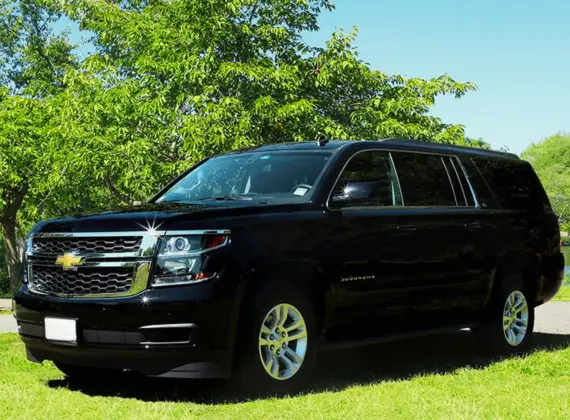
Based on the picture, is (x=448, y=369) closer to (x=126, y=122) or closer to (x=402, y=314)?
(x=402, y=314)

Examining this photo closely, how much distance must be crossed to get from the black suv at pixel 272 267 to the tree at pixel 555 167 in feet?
327

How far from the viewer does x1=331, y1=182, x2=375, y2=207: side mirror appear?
23.7 feet

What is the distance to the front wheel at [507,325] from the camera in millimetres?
9031

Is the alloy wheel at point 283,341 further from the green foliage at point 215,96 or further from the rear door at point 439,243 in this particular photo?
the green foliage at point 215,96

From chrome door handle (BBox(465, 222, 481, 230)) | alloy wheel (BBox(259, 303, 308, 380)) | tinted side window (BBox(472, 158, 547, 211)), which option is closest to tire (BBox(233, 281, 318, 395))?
alloy wheel (BBox(259, 303, 308, 380))

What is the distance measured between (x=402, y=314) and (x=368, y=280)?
57 centimetres

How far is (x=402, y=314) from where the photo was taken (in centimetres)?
765

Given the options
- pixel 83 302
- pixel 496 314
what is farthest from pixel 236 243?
pixel 496 314

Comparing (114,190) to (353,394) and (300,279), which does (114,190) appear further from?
(353,394)

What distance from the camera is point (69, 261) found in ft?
21.6

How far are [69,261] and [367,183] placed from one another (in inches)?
97.4

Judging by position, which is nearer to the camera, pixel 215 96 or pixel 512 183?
pixel 512 183

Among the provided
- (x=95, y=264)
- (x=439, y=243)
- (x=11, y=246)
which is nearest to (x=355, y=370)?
(x=439, y=243)

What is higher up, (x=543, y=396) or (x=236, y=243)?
(x=236, y=243)
